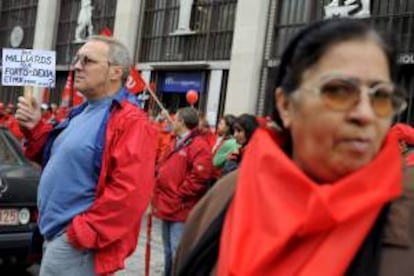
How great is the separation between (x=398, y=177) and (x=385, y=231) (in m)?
0.13

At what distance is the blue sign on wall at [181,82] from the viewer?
18.6 metres

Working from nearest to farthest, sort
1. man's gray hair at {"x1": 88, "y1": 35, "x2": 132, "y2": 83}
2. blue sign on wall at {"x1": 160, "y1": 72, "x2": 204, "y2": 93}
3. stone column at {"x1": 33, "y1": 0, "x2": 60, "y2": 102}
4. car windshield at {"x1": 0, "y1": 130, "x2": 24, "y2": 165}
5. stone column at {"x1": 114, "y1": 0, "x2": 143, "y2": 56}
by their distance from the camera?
man's gray hair at {"x1": 88, "y1": 35, "x2": 132, "y2": 83}
car windshield at {"x1": 0, "y1": 130, "x2": 24, "y2": 165}
blue sign on wall at {"x1": 160, "y1": 72, "x2": 204, "y2": 93}
stone column at {"x1": 114, "y1": 0, "x2": 143, "y2": 56}
stone column at {"x1": 33, "y1": 0, "x2": 60, "y2": 102}

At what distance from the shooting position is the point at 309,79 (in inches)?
73.4

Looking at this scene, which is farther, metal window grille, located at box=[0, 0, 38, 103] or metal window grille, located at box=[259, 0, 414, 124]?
metal window grille, located at box=[0, 0, 38, 103]

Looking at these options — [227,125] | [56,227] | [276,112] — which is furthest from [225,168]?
[276,112]

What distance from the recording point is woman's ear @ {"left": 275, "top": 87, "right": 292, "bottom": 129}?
1.96m

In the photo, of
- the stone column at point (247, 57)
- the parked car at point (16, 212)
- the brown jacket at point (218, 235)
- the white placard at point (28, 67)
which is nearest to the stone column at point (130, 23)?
the stone column at point (247, 57)

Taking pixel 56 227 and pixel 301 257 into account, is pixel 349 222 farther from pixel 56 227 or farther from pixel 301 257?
pixel 56 227

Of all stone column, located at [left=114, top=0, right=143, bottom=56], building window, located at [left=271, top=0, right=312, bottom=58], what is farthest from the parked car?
stone column, located at [left=114, top=0, right=143, bottom=56]

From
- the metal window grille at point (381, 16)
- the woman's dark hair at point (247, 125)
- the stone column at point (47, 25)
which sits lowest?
the woman's dark hair at point (247, 125)

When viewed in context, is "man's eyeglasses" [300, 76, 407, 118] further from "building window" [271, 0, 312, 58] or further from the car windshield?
"building window" [271, 0, 312, 58]

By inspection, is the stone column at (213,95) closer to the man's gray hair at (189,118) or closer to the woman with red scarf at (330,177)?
the man's gray hair at (189,118)

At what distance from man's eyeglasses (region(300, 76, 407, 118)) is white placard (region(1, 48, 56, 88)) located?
417 cm

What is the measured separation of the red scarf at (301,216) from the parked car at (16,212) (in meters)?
4.74
